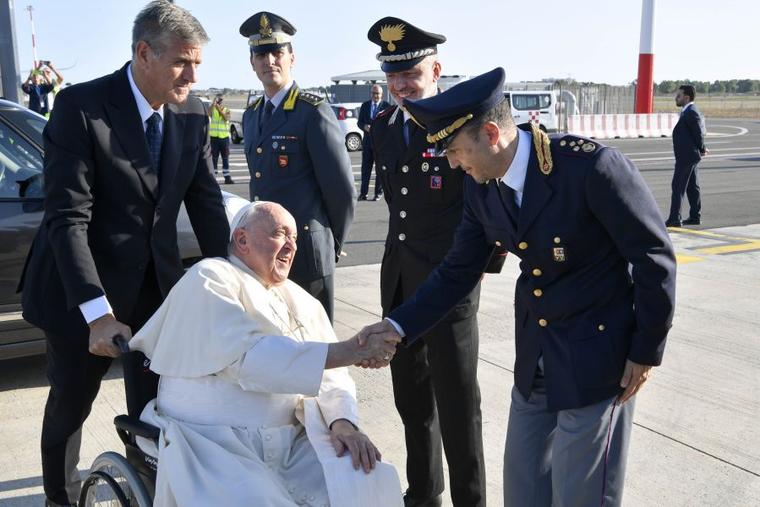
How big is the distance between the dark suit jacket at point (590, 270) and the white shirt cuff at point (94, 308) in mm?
1347

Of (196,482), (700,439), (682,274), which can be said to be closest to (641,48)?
(682,274)

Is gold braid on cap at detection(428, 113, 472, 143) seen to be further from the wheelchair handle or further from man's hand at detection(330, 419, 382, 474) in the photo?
the wheelchair handle

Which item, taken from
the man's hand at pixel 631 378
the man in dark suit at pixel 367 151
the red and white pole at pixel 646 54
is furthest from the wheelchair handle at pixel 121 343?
the red and white pole at pixel 646 54

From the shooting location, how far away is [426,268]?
343cm

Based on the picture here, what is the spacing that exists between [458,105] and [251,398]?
1124 millimetres

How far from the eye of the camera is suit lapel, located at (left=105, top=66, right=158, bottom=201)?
9.80 ft

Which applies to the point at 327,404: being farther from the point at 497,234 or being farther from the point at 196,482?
the point at 497,234

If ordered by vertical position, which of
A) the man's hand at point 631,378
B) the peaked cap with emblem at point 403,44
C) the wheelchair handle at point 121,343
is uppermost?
the peaked cap with emblem at point 403,44

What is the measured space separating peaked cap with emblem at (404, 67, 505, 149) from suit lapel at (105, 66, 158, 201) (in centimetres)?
106

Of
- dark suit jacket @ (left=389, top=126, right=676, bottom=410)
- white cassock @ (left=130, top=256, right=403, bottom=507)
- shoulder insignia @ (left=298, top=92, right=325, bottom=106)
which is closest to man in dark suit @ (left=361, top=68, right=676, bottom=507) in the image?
dark suit jacket @ (left=389, top=126, right=676, bottom=410)

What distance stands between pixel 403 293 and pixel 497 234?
0.89 m

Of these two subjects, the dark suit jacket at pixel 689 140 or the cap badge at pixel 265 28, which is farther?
the dark suit jacket at pixel 689 140

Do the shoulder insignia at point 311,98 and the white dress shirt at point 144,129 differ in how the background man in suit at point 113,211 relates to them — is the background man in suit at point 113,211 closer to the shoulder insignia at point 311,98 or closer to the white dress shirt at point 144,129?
the white dress shirt at point 144,129

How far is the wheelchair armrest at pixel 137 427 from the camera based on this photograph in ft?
8.67
